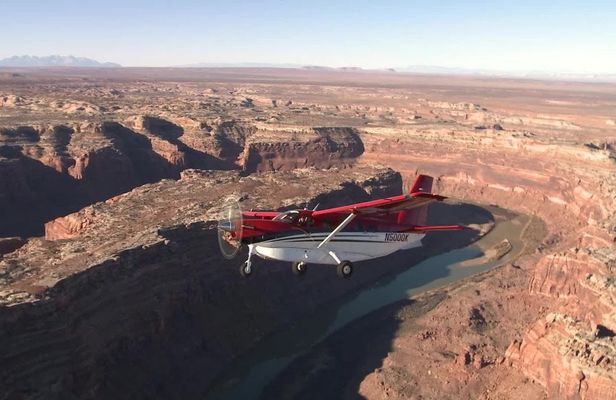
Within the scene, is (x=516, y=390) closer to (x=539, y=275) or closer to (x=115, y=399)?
(x=539, y=275)

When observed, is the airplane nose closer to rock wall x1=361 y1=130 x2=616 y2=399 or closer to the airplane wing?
the airplane wing

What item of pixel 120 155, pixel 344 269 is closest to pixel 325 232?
pixel 344 269

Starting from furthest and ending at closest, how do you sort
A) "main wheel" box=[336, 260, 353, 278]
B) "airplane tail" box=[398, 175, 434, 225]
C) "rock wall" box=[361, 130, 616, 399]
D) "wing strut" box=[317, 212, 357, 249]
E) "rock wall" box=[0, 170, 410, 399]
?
"rock wall" box=[0, 170, 410, 399] < "rock wall" box=[361, 130, 616, 399] < "airplane tail" box=[398, 175, 434, 225] < "main wheel" box=[336, 260, 353, 278] < "wing strut" box=[317, 212, 357, 249]

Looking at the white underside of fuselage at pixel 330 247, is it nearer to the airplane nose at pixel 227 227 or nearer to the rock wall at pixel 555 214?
the airplane nose at pixel 227 227

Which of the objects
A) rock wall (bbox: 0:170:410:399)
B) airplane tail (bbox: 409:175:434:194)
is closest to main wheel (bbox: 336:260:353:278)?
airplane tail (bbox: 409:175:434:194)

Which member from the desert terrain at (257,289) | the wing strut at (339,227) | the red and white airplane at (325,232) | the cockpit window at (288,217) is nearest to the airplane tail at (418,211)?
the red and white airplane at (325,232)

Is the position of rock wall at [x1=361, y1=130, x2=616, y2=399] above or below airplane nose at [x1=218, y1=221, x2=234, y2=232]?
below

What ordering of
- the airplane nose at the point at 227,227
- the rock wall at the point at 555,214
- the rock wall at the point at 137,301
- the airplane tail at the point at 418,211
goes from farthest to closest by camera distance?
the rock wall at the point at 137,301 → the rock wall at the point at 555,214 → the airplane tail at the point at 418,211 → the airplane nose at the point at 227,227

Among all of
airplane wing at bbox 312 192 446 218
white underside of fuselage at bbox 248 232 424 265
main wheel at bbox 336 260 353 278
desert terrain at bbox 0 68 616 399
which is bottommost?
desert terrain at bbox 0 68 616 399
